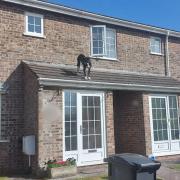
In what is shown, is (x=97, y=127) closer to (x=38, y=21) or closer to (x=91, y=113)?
(x=91, y=113)

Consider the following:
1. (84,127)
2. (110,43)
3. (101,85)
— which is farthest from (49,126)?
(110,43)

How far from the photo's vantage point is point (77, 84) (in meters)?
12.6

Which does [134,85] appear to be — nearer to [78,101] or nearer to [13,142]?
[78,101]

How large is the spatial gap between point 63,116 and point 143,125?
154 inches

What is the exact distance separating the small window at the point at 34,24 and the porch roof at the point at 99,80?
1.27 metres

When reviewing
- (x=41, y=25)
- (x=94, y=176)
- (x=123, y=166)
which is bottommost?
(x=94, y=176)

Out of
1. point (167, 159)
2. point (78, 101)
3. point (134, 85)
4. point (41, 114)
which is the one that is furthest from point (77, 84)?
point (167, 159)

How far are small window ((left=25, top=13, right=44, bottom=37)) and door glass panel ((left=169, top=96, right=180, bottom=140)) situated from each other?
253 inches

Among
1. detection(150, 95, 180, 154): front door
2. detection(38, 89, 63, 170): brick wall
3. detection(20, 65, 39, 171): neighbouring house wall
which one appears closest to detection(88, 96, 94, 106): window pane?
detection(38, 89, 63, 170): brick wall

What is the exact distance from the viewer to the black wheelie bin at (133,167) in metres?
6.22

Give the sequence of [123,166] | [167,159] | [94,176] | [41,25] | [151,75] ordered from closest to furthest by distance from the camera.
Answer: [123,166] < [94,176] < [41,25] < [167,159] < [151,75]

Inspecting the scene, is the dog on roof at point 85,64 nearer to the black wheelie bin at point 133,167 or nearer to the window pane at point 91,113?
the window pane at point 91,113

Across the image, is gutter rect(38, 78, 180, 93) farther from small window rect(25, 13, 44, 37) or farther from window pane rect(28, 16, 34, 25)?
window pane rect(28, 16, 34, 25)

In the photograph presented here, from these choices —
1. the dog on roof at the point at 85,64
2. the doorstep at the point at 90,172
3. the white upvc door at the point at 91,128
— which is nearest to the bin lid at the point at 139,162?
the doorstep at the point at 90,172
